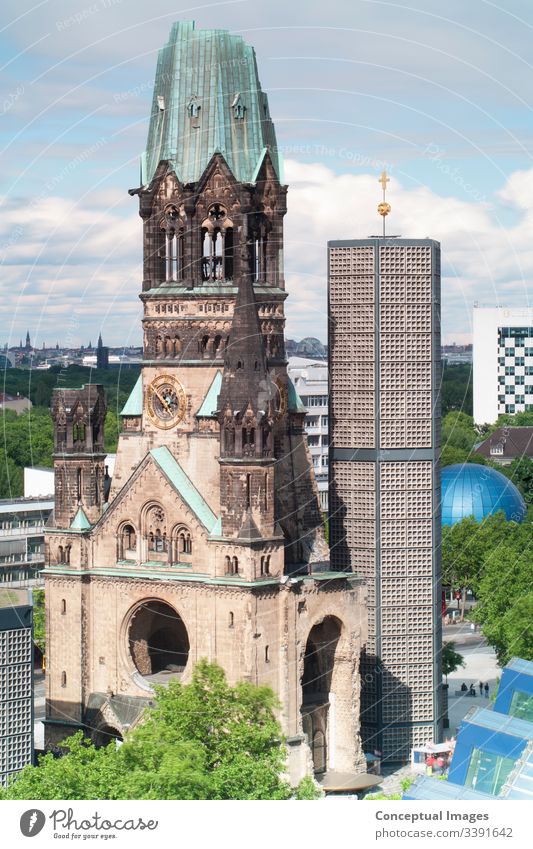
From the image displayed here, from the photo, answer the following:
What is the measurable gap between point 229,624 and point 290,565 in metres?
7.31

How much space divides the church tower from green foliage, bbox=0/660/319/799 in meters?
3.75

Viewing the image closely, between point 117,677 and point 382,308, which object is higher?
point 382,308

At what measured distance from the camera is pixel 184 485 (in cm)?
12731

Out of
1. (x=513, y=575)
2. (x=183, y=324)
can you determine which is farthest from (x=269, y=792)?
(x=513, y=575)

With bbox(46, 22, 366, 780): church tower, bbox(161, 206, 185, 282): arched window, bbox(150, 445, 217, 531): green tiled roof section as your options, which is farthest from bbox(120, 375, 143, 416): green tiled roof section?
bbox(161, 206, 185, 282): arched window

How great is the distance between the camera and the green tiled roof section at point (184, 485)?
126 m

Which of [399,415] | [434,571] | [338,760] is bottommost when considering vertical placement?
[338,760]

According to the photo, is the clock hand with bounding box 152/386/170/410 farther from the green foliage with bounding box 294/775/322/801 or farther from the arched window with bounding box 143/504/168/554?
the green foliage with bounding box 294/775/322/801

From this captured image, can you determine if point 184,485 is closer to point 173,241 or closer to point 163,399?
point 163,399

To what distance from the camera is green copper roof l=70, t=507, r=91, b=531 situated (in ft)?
428

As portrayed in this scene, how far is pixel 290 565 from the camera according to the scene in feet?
425
